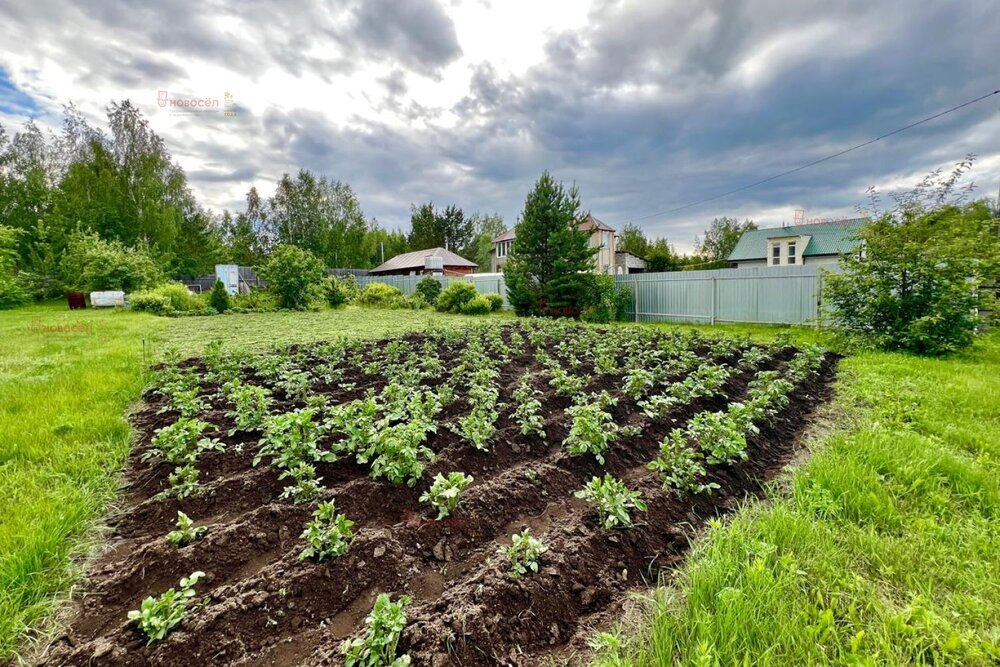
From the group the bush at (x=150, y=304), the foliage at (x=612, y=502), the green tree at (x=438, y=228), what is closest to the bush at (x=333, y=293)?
the bush at (x=150, y=304)

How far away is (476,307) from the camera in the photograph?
15.9 meters

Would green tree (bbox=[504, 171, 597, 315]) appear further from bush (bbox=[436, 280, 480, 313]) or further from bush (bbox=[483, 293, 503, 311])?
bush (bbox=[436, 280, 480, 313])

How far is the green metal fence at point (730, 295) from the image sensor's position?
10.3m

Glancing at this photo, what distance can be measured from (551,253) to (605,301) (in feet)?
7.92

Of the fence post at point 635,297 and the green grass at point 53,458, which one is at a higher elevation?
the fence post at point 635,297

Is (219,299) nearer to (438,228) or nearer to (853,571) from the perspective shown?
(853,571)

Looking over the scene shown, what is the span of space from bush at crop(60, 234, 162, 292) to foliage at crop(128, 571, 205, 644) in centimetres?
2027

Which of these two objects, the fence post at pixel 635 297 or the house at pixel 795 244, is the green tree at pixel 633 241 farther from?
the fence post at pixel 635 297

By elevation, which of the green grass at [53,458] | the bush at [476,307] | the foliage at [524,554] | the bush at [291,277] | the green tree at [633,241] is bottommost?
the foliage at [524,554]

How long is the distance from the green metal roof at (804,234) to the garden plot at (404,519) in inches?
1149

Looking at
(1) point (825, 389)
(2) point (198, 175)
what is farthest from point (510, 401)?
(2) point (198, 175)

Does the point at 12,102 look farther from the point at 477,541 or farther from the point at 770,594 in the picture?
the point at 770,594

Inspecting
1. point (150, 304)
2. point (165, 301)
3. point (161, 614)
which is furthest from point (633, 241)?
point (161, 614)

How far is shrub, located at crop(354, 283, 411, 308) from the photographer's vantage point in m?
19.5
